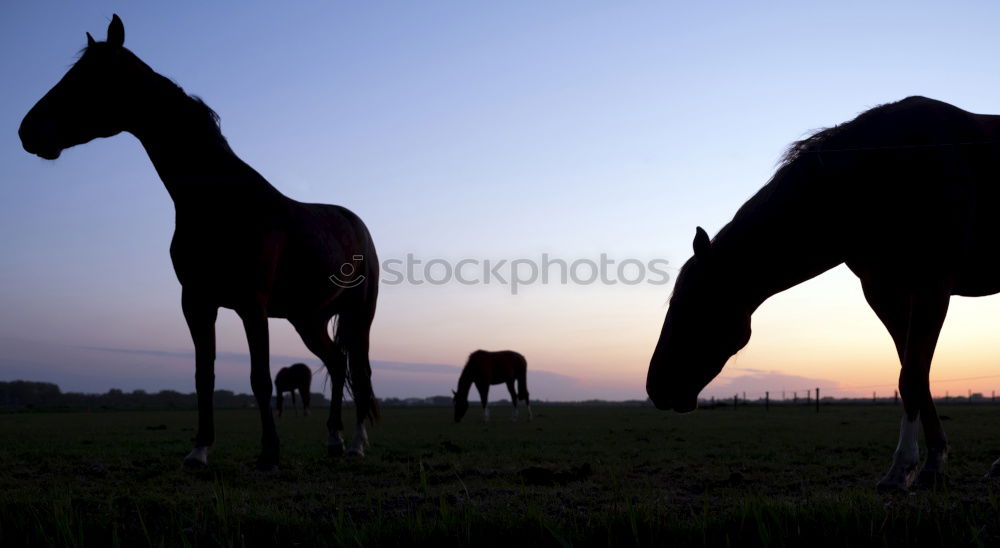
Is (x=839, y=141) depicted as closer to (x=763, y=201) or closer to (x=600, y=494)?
(x=763, y=201)

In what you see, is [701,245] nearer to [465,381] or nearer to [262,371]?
[262,371]

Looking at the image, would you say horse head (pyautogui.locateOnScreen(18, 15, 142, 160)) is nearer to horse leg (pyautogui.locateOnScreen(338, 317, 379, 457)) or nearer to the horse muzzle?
the horse muzzle

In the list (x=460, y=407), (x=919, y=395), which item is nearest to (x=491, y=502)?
(x=919, y=395)

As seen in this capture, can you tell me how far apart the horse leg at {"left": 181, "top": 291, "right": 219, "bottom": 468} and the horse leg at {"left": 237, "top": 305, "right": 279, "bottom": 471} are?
34cm

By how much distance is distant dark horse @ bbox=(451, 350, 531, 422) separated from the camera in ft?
89.0

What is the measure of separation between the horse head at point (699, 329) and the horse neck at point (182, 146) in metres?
4.24

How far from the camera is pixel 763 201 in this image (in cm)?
483

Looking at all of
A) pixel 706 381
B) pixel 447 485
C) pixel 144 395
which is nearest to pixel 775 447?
pixel 706 381

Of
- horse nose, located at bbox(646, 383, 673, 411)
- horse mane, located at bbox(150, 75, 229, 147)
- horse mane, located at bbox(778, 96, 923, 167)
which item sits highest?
horse mane, located at bbox(150, 75, 229, 147)

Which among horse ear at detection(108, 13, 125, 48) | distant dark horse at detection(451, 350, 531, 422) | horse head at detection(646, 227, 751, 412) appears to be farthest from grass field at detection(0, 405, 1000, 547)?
distant dark horse at detection(451, 350, 531, 422)

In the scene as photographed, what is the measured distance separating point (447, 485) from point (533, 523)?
215 cm

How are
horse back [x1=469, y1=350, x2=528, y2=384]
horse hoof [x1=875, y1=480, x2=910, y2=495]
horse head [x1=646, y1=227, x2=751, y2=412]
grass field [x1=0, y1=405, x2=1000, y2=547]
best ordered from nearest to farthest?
grass field [x1=0, y1=405, x2=1000, y2=547], horse hoof [x1=875, y1=480, x2=910, y2=495], horse head [x1=646, y1=227, x2=751, y2=412], horse back [x1=469, y1=350, x2=528, y2=384]

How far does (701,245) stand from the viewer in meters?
4.59

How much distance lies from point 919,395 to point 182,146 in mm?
6374
